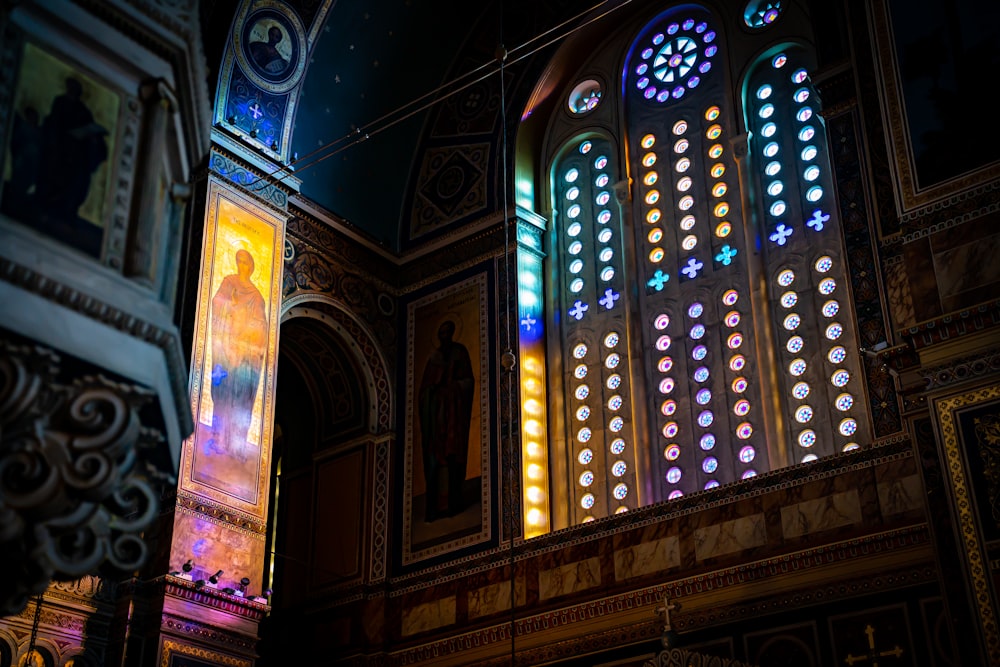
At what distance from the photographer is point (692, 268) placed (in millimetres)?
12391

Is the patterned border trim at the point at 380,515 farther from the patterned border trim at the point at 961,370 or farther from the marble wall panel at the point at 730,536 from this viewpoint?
the patterned border trim at the point at 961,370

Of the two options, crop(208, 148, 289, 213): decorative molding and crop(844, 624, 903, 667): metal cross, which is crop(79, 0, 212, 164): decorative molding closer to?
crop(844, 624, 903, 667): metal cross

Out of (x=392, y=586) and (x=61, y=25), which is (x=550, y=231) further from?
(x=61, y=25)

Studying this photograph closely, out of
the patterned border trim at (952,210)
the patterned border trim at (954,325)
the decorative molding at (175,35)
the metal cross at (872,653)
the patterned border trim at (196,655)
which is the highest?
the patterned border trim at (952,210)

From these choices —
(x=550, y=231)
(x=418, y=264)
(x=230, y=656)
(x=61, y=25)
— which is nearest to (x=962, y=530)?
(x=61, y=25)

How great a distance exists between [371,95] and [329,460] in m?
4.15

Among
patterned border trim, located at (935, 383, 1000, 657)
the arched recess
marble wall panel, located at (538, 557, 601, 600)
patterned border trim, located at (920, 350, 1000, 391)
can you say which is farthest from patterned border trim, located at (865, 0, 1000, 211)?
the arched recess

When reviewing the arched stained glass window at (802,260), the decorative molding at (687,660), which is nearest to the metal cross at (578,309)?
the arched stained glass window at (802,260)

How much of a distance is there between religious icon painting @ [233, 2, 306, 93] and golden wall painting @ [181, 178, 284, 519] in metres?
1.49

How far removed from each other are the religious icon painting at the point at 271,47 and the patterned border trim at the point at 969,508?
320 inches

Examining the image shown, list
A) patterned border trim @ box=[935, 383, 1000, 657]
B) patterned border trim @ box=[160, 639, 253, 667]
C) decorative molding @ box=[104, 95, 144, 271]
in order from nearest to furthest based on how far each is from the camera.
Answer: decorative molding @ box=[104, 95, 144, 271], patterned border trim @ box=[935, 383, 1000, 657], patterned border trim @ box=[160, 639, 253, 667]

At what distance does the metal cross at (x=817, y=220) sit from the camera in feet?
38.2

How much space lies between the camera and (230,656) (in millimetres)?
10758

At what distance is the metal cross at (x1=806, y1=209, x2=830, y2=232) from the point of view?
11.6 meters
